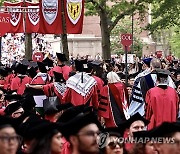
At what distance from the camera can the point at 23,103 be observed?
37.1 ft

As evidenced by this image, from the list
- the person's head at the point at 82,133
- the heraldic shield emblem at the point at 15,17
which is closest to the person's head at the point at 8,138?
the person's head at the point at 82,133

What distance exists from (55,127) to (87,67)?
8.52 m

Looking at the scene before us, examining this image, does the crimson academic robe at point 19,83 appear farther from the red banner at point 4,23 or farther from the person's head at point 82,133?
the person's head at point 82,133

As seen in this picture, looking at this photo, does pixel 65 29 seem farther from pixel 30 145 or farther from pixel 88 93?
pixel 30 145

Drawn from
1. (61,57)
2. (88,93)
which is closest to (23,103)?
(88,93)

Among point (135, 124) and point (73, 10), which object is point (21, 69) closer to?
point (73, 10)

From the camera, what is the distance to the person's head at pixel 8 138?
618cm

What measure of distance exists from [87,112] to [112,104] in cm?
785

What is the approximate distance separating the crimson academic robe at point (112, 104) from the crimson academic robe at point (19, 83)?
411 cm

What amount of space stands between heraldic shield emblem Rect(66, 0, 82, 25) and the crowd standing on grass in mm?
2603

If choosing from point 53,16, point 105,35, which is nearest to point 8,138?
→ point 53,16

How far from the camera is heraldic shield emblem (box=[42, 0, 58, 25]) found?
2339 centimetres

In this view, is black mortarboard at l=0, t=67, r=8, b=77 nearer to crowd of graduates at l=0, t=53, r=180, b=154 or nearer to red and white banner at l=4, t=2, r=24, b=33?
crowd of graduates at l=0, t=53, r=180, b=154

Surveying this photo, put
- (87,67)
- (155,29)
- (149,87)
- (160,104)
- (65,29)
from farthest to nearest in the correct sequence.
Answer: (155,29) → (65,29) → (87,67) → (149,87) → (160,104)
